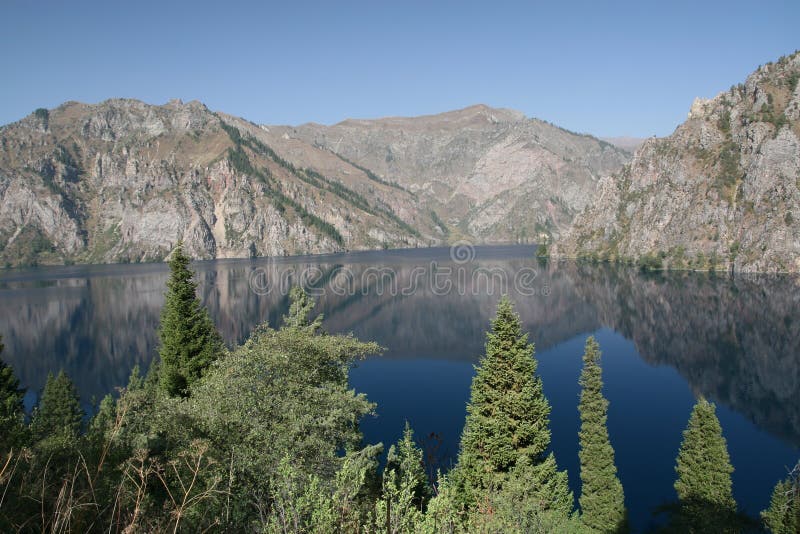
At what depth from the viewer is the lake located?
51812mm

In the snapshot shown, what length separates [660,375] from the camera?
75125 mm

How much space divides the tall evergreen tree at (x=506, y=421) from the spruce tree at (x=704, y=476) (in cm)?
920

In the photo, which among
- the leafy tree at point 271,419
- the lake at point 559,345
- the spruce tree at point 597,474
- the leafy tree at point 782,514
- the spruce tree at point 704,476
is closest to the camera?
the leafy tree at point 271,419

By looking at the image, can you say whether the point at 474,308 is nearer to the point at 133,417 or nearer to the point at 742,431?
the point at 742,431

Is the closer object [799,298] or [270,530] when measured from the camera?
[270,530]

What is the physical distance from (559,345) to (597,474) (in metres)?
64.3

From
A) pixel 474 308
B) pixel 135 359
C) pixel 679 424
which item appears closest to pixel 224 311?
pixel 135 359

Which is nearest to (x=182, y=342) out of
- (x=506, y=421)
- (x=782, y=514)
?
(x=506, y=421)

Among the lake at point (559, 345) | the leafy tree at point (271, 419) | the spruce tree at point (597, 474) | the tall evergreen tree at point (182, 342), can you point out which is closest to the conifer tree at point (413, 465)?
the leafy tree at point (271, 419)

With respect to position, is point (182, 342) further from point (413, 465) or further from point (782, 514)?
point (782, 514)

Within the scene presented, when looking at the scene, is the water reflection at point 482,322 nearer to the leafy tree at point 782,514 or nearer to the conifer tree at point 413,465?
the leafy tree at point 782,514

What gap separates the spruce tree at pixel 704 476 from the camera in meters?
30.3

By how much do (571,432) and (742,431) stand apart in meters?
18.9

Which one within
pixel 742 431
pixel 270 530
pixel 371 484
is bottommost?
pixel 742 431
